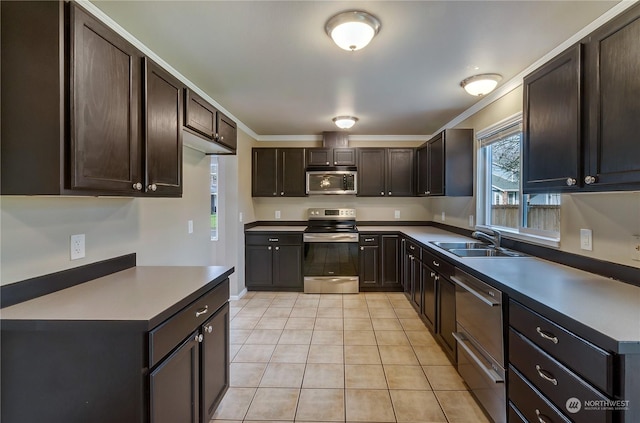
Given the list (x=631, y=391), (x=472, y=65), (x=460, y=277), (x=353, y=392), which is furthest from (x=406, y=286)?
(x=631, y=391)

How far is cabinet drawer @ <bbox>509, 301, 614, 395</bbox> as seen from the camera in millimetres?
987

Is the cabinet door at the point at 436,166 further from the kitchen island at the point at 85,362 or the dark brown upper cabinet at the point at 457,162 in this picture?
the kitchen island at the point at 85,362

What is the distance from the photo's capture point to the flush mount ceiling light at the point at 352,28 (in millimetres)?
1646

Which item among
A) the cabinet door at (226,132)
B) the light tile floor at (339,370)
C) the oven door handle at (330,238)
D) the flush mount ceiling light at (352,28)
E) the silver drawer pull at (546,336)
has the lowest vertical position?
the light tile floor at (339,370)

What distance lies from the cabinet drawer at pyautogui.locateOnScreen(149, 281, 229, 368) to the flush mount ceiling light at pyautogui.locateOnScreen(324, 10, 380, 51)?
169 centimetres

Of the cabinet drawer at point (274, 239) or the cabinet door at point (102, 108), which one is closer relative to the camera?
the cabinet door at point (102, 108)

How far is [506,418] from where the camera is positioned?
159cm

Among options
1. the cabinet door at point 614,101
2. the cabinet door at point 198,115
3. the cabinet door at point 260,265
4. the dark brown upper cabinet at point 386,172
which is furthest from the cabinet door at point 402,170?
the cabinet door at point 614,101

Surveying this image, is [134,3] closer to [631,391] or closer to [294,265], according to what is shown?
[631,391]

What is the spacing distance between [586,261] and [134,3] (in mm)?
3034

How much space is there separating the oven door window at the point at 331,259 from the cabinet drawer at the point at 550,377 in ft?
8.89

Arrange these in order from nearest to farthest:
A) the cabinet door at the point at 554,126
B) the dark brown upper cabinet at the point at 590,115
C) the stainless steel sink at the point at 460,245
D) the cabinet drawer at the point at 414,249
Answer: the dark brown upper cabinet at the point at 590,115 < the cabinet door at the point at 554,126 < the stainless steel sink at the point at 460,245 < the cabinet drawer at the point at 414,249

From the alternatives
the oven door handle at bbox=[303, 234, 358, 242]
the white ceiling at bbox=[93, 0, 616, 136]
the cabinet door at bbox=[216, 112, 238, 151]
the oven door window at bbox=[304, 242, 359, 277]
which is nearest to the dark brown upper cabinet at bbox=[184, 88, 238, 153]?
the cabinet door at bbox=[216, 112, 238, 151]

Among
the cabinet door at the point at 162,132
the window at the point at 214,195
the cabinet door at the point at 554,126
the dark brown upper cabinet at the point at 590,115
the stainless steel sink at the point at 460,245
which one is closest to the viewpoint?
the dark brown upper cabinet at the point at 590,115
